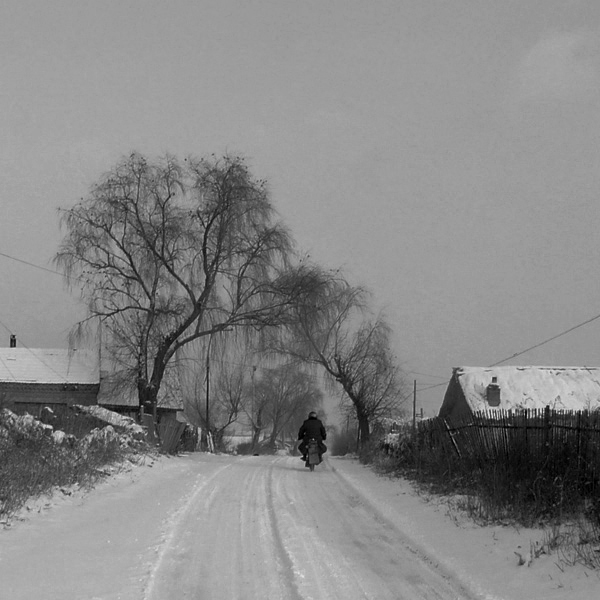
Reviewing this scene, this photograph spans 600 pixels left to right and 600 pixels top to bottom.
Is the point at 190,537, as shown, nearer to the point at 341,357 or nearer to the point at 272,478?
the point at 272,478

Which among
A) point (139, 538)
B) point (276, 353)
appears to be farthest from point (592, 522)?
point (276, 353)

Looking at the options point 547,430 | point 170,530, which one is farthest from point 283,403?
point 170,530

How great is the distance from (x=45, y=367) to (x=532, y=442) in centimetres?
3565

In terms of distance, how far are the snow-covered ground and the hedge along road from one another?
0.02m

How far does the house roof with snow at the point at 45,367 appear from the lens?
136 ft

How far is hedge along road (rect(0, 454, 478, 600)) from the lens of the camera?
673 centimetres

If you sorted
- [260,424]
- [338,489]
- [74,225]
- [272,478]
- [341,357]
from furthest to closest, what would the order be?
[260,424] < [341,357] < [74,225] < [272,478] < [338,489]

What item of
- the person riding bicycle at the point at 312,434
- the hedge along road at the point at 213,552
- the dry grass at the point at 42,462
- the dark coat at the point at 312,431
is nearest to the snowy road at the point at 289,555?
the hedge along road at the point at 213,552

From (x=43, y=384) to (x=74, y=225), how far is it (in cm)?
1427

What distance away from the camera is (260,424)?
266ft

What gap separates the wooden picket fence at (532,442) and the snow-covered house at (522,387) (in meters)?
22.9

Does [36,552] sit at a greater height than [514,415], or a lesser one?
lesser

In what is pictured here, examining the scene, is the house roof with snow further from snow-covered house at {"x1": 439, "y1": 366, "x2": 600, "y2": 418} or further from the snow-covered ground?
the snow-covered ground

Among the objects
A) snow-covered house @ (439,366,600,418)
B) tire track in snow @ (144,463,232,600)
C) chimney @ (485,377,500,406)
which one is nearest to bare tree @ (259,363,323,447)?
snow-covered house @ (439,366,600,418)
